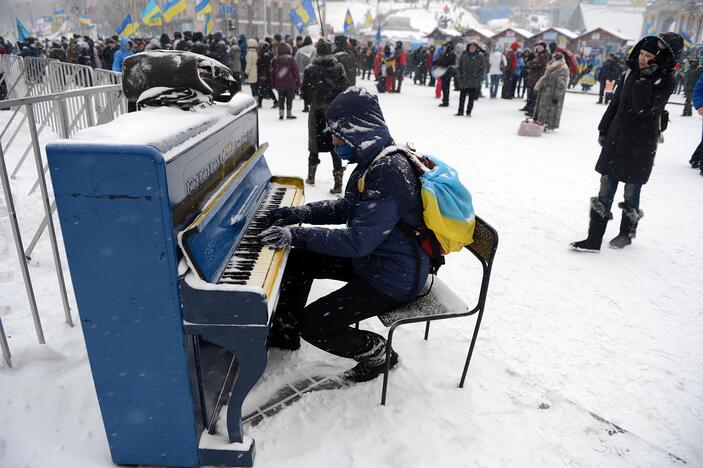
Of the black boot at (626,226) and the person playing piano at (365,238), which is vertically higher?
the person playing piano at (365,238)

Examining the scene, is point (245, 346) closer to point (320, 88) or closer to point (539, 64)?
point (320, 88)

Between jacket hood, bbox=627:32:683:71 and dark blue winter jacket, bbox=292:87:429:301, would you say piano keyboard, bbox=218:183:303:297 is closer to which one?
dark blue winter jacket, bbox=292:87:429:301

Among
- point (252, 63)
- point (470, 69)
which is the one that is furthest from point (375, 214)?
point (252, 63)

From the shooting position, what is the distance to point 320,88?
21.9 ft

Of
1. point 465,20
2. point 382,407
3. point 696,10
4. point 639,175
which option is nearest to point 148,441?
point 382,407

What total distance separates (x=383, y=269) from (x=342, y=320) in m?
0.36

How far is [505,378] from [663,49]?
3344 millimetres

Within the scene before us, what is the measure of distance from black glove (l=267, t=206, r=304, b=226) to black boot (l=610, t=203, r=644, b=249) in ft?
12.8

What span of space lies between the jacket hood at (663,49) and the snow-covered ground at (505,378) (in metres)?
1.93

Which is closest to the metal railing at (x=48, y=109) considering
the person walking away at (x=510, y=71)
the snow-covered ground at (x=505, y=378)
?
the snow-covered ground at (x=505, y=378)

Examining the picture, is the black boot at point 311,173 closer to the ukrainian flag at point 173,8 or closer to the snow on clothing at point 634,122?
the snow on clothing at point 634,122

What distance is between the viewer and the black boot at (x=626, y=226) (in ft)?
16.7

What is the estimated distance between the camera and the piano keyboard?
2.10m

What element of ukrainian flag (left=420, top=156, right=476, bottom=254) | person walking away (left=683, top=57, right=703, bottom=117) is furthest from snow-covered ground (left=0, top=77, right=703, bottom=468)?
person walking away (left=683, top=57, right=703, bottom=117)
